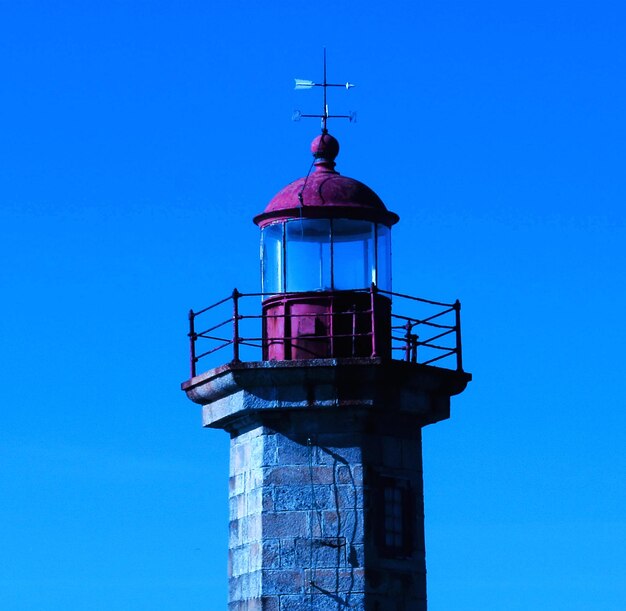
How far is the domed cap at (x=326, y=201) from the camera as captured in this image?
19172 mm

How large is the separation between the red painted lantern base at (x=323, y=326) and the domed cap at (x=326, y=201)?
823 millimetres

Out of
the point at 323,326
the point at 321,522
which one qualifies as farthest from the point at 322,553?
the point at 323,326

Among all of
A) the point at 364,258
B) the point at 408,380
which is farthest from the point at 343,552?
the point at 364,258

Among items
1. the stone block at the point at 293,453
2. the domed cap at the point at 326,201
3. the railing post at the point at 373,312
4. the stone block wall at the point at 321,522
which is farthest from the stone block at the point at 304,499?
the domed cap at the point at 326,201

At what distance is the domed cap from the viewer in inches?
755

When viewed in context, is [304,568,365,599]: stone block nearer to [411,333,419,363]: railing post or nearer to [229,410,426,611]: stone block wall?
[229,410,426,611]: stone block wall

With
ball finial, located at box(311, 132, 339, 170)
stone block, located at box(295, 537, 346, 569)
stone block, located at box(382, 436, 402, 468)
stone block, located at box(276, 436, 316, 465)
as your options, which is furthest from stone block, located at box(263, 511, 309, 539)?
ball finial, located at box(311, 132, 339, 170)

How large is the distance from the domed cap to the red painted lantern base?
0.82m

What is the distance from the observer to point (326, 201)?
19172 millimetres

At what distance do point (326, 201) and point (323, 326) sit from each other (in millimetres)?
1279

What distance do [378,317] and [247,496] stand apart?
2.17 metres

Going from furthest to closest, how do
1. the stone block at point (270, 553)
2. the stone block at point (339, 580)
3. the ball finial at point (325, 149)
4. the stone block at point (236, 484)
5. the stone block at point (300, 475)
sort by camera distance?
1. the ball finial at point (325, 149)
2. the stone block at point (236, 484)
3. the stone block at point (300, 475)
4. the stone block at point (270, 553)
5. the stone block at point (339, 580)

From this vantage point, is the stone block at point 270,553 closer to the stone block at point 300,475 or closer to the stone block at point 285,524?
the stone block at point 285,524

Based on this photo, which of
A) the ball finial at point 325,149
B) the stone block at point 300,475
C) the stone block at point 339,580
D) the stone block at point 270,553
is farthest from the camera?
the ball finial at point 325,149
